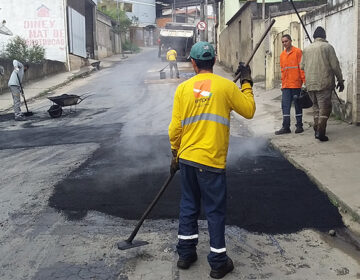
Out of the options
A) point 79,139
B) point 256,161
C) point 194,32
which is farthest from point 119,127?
point 194,32

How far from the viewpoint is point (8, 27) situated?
2591cm

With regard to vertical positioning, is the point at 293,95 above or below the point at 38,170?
above

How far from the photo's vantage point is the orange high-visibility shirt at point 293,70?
25.3 ft

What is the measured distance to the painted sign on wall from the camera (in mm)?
25594

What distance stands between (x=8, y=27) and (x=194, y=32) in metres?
12.6

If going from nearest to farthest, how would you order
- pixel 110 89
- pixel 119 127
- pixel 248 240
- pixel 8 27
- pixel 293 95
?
pixel 248 240 → pixel 293 95 → pixel 119 127 → pixel 110 89 → pixel 8 27

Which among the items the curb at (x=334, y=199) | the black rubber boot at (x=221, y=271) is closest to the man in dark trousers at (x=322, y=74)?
the curb at (x=334, y=199)

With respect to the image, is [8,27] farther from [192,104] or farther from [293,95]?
[192,104]

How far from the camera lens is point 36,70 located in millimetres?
22031

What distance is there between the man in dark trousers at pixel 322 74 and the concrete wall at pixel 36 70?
14481mm

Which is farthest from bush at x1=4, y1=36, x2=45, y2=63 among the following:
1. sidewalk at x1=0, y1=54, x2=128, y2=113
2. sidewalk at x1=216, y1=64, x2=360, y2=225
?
sidewalk at x1=216, y1=64, x2=360, y2=225

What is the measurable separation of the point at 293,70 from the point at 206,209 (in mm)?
5177

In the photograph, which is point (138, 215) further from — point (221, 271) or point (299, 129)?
point (299, 129)

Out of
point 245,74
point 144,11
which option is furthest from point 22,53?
point 144,11
